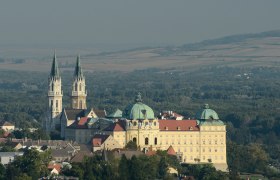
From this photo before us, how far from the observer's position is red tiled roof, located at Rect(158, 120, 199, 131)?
9556 centimetres

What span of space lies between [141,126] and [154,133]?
1248mm

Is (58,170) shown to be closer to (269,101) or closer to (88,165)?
(88,165)

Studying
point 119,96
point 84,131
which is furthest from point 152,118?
point 119,96

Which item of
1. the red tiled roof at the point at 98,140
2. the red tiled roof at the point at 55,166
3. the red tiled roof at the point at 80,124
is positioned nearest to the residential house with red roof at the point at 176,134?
the red tiled roof at the point at 98,140

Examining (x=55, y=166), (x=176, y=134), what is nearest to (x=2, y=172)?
(x=55, y=166)

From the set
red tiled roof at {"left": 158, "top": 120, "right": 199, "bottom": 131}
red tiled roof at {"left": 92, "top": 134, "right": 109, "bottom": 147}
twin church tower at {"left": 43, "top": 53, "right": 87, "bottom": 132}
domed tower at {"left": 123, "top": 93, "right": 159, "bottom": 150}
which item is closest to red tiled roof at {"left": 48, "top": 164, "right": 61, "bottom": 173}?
red tiled roof at {"left": 92, "top": 134, "right": 109, "bottom": 147}

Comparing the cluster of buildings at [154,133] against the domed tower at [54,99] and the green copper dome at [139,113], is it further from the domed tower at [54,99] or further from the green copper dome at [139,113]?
the domed tower at [54,99]

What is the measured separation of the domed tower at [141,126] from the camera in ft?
304

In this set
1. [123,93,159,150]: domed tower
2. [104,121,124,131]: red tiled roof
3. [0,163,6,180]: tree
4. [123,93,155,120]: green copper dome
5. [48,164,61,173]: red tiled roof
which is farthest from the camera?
[104,121,124,131]: red tiled roof

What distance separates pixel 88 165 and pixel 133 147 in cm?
1633

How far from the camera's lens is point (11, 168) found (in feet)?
239

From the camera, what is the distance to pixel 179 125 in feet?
316

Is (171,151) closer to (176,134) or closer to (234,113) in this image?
(176,134)

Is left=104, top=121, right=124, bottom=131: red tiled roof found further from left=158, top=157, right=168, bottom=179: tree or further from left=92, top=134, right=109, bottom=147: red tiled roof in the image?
left=158, top=157, right=168, bottom=179: tree
